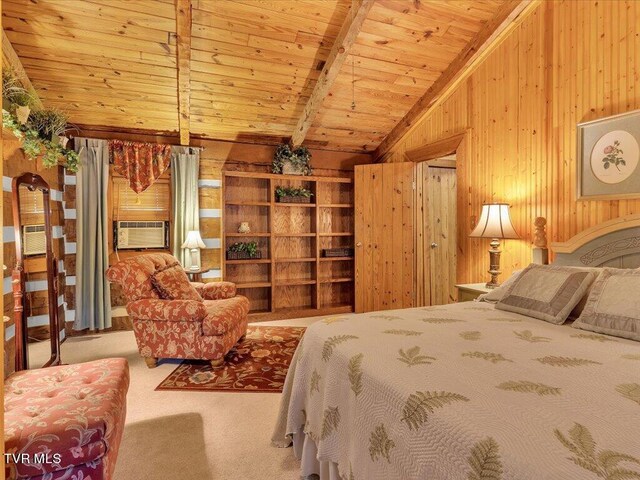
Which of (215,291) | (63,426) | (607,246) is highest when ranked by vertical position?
(607,246)

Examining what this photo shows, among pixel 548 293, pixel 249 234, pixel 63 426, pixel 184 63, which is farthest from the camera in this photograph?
pixel 249 234

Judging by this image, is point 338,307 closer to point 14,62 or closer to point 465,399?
point 465,399

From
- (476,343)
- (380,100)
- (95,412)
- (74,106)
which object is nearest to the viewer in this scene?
(95,412)

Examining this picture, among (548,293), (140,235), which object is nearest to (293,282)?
(140,235)

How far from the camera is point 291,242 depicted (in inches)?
200

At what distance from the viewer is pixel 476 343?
1560 mm

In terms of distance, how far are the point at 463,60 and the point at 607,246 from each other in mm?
2283

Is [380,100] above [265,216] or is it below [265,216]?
above

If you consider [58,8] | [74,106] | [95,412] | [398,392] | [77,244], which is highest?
[58,8]

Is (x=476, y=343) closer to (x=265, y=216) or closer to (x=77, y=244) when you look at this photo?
(x=265, y=216)

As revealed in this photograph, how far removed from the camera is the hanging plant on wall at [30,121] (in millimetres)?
2562

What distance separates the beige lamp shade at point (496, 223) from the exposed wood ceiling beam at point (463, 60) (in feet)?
5.23

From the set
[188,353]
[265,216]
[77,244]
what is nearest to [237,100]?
[265,216]

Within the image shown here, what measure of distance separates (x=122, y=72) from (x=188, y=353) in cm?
272
